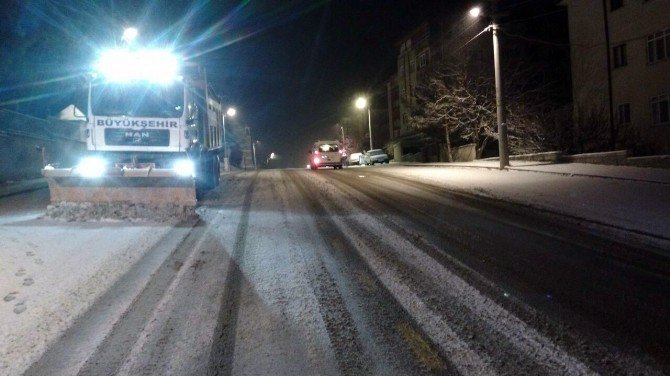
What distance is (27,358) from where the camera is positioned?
4.75m

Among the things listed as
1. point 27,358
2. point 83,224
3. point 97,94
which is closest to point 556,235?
point 27,358

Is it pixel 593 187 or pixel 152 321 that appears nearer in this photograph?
pixel 152 321

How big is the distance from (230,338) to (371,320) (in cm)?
139

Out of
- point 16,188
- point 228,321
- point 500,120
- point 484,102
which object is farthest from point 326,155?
point 228,321

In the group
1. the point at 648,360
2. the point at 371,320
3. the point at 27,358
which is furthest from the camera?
the point at 371,320

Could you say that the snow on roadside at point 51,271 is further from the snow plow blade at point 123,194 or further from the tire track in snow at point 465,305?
the tire track in snow at point 465,305

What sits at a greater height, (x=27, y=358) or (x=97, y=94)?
(x=97, y=94)

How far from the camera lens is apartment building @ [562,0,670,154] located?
88.8 ft

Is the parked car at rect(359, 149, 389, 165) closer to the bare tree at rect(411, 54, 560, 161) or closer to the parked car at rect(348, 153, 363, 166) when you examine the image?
the parked car at rect(348, 153, 363, 166)

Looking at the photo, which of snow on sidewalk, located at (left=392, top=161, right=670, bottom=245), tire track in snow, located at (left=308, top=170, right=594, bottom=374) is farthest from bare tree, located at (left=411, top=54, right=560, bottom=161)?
tire track in snow, located at (left=308, top=170, right=594, bottom=374)

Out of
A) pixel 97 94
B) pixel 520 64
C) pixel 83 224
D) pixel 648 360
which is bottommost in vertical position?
pixel 648 360

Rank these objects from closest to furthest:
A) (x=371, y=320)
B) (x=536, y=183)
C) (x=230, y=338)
→ (x=230, y=338) → (x=371, y=320) → (x=536, y=183)

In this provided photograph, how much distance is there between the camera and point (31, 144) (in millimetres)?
34938

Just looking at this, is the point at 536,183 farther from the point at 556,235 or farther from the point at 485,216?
the point at 556,235
